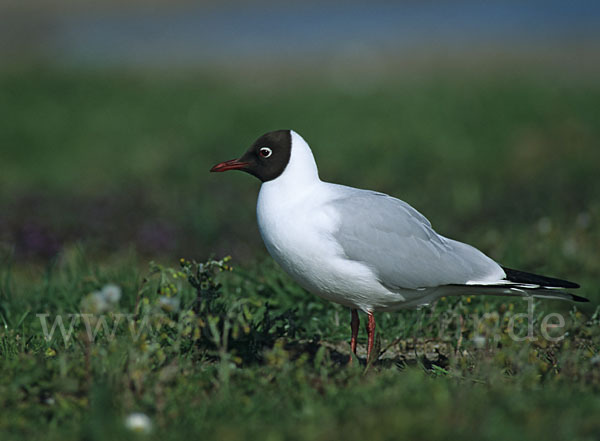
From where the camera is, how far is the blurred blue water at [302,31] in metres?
17.4

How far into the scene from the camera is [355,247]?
3750mm

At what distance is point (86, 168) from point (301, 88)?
4.32 meters

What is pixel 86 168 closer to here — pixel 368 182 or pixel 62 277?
pixel 368 182

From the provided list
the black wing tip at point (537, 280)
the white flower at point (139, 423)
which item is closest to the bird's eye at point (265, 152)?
the black wing tip at point (537, 280)

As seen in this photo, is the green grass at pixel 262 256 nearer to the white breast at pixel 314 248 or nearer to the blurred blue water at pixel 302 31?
the white breast at pixel 314 248

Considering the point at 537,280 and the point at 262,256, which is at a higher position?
the point at 537,280

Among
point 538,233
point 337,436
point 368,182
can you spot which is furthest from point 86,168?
point 337,436

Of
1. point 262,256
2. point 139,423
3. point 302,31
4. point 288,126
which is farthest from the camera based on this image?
point 302,31

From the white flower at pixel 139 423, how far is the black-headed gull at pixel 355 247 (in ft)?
3.60

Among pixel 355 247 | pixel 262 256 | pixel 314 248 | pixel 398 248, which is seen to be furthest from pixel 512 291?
pixel 262 256

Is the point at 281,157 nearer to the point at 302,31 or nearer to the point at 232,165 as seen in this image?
the point at 232,165

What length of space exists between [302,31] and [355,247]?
19.3 meters

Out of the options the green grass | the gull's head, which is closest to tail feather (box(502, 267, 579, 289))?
the green grass

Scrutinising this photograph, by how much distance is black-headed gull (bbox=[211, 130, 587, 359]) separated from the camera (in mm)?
3727
